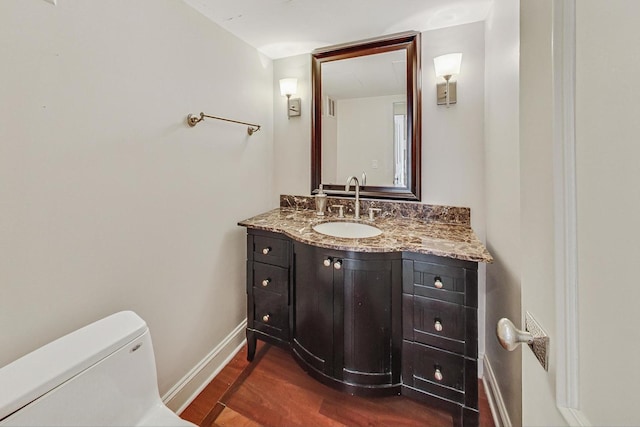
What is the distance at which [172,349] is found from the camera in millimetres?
1414

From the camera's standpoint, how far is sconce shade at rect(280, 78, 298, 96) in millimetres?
2029

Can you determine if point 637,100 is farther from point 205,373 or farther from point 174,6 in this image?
point 205,373

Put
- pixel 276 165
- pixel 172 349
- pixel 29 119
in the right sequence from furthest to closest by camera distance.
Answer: pixel 276 165, pixel 172 349, pixel 29 119

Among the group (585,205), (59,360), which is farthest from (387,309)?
(59,360)

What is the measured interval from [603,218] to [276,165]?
2.06 m

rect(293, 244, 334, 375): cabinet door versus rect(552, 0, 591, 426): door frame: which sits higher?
rect(552, 0, 591, 426): door frame

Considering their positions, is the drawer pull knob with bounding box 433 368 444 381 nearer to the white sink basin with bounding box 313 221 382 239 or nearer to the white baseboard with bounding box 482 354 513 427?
the white baseboard with bounding box 482 354 513 427

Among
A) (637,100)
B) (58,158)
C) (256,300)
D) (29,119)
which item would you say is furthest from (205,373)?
(637,100)

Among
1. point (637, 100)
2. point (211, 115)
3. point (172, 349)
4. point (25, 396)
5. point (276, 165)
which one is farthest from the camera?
point (276, 165)

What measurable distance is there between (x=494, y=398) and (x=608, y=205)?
1590 mm

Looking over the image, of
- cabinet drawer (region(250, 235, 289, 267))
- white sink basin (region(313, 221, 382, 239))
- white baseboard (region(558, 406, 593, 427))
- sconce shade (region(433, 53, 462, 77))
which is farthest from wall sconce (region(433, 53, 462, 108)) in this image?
white baseboard (region(558, 406, 593, 427))

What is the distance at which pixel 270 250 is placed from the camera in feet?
5.32

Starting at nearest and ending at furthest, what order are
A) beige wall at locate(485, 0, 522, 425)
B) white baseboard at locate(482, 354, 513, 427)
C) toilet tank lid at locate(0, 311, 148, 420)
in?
toilet tank lid at locate(0, 311, 148, 420) < beige wall at locate(485, 0, 522, 425) < white baseboard at locate(482, 354, 513, 427)

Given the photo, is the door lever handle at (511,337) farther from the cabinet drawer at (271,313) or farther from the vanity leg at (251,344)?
the vanity leg at (251,344)
